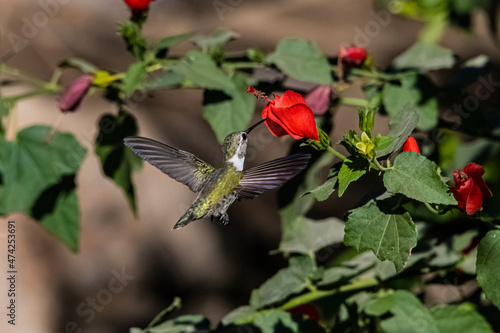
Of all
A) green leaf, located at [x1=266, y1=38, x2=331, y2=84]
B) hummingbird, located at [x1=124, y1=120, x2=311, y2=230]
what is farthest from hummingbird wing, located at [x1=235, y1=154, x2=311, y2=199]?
green leaf, located at [x1=266, y1=38, x2=331, y2=84]

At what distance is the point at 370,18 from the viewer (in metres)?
3.54

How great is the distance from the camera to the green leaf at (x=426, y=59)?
1.49 metres

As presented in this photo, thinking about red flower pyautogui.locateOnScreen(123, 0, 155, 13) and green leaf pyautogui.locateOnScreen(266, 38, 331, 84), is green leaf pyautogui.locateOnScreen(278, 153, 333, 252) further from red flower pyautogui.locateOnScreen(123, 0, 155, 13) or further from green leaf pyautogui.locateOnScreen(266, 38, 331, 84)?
red flower pyautogui.locateOnScreen(123, 0, 155, 13)

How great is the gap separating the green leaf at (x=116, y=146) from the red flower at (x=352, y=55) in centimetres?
53

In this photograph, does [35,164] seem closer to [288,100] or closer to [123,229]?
[288,100]

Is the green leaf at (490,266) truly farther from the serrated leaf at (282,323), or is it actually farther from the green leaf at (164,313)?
the green leaf at (164,313)

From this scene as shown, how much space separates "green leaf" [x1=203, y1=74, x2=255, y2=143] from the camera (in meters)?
1.29

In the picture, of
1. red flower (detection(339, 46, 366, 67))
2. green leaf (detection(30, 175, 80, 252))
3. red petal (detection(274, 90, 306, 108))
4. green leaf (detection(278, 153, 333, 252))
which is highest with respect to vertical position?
red petal (detection(274, 90, 306, 108))

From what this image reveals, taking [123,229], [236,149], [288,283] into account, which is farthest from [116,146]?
[123,229]

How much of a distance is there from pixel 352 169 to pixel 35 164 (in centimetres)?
90

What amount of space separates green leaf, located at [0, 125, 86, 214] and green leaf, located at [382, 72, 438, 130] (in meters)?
0.74

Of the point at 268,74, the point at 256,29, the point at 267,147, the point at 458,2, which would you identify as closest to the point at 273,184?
the point at 268,74

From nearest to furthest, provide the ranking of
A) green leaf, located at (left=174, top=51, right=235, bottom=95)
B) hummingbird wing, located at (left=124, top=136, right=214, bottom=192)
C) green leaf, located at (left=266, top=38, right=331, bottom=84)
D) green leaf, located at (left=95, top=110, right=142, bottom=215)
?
hummingbird wing, located at (left=124, top=136, right=214, bottom=192), green leaf, located at (left=174, top=51, right=235, bottom=95), green leaf, located at (left=266, top=38, right=331, bottom=84), green leaf, located at (left=95, top=110, right=142, bottom=215)

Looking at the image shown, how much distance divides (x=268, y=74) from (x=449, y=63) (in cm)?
47
